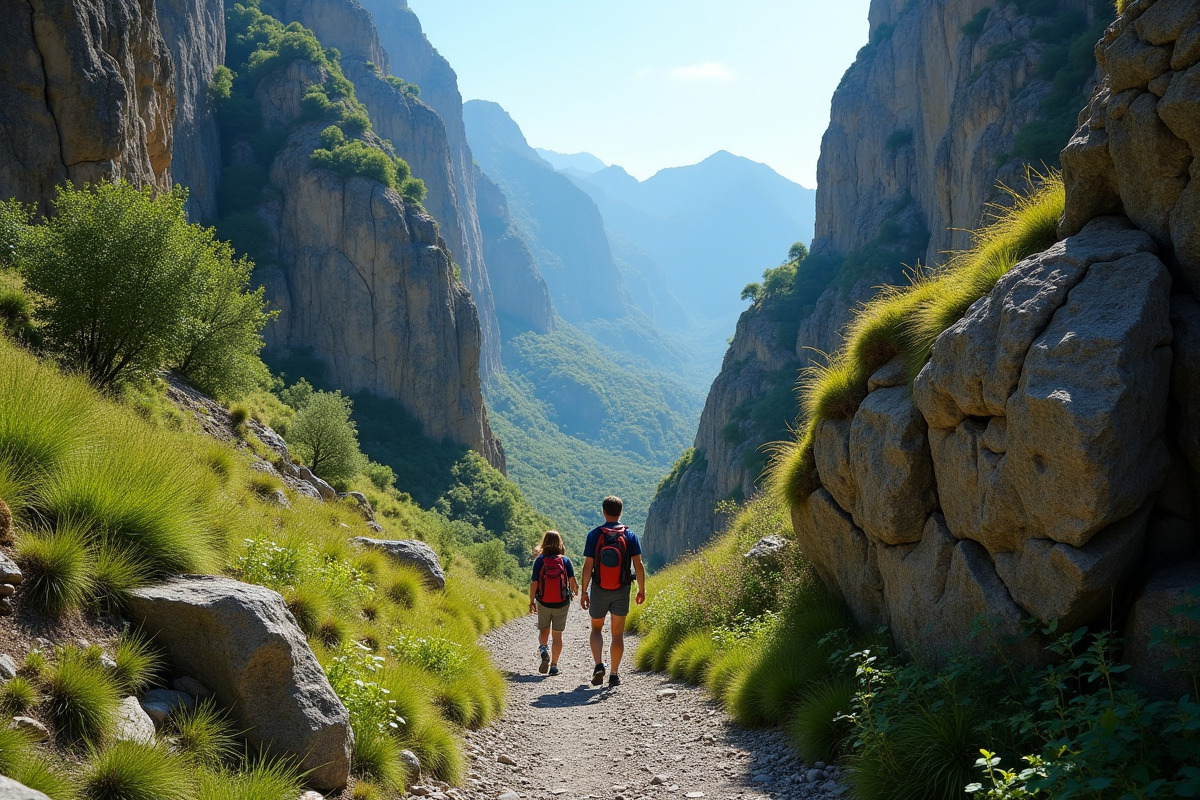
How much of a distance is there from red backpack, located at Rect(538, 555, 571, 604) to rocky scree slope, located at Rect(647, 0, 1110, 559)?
109ft

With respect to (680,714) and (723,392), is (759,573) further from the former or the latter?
(723,392)

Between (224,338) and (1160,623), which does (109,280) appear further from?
(1160,623)

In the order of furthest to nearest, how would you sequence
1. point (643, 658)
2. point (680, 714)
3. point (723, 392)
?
point (723, 392) < point (643, 658) < point (680, 714)

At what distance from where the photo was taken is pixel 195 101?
63531mm

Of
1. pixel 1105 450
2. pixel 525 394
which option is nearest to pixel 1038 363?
pixel 1105 450

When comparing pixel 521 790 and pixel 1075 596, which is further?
pixel 521 790

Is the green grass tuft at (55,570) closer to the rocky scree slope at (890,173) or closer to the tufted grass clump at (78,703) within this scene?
the tufted grass clump at (78,703)

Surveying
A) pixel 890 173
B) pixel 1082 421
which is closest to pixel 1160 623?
pixel 1082 421

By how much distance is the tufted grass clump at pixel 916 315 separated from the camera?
666 cm

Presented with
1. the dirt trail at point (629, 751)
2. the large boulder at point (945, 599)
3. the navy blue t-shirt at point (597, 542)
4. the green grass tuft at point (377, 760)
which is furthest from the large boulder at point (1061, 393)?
the navy blue t-shirt at point (597, 542)

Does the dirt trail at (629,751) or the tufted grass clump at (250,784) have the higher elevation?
the tufted grass clump at (250,784)

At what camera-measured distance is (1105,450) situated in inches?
173

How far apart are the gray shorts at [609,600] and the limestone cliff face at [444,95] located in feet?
Result: 490

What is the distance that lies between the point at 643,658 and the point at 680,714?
354 cm
